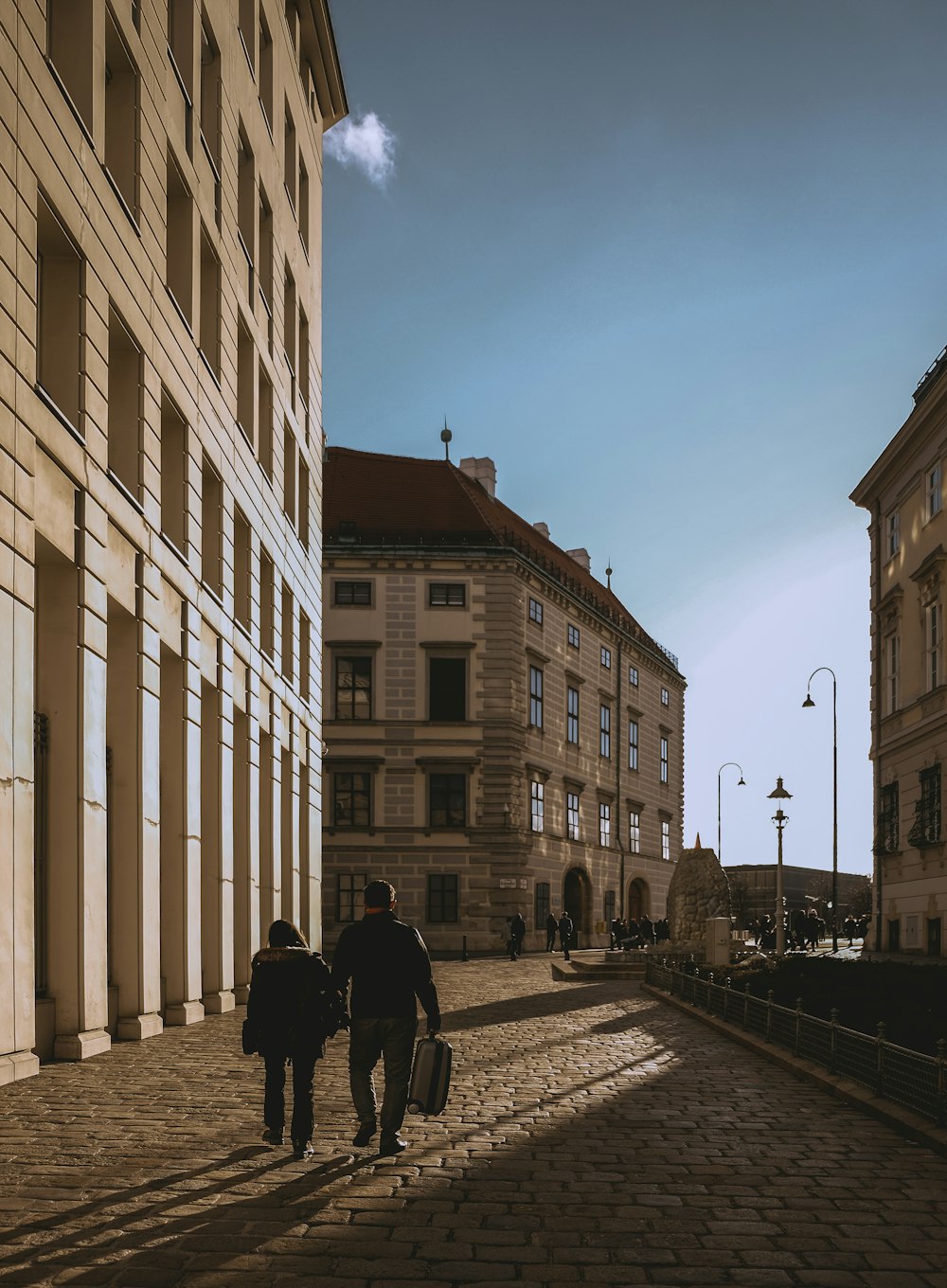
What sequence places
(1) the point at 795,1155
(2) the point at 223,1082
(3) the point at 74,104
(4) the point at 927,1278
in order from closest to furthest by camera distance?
(4) the point at 927,1278
(1) the point at 795,1155
(2) the point at 223,1082
(3) the point at 74,104

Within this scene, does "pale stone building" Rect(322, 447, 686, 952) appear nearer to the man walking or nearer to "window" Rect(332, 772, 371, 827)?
"window" Rect(332, 772, 371, 827)

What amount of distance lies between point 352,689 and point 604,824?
1589cm

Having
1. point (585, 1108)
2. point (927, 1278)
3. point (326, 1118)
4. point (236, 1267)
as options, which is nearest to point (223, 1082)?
point (326, 1118)

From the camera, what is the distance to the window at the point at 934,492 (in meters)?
35.6

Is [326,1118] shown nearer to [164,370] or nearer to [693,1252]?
[693,1252]

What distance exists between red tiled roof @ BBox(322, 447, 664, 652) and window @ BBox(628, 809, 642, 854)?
35.9 ft

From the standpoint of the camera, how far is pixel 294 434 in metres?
33.4

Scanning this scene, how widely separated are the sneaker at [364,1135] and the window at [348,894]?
1554 inches

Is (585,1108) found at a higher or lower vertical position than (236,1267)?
lower

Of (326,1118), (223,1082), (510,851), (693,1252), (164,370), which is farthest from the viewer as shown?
(510,851)

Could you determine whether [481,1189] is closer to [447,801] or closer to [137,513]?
[137,513]

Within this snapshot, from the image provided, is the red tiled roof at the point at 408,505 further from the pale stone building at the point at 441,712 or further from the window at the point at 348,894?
the window at the point at 348,894

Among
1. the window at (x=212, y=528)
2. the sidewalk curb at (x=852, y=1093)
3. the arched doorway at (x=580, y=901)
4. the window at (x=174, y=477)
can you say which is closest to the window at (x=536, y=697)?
the arched doorway at (x=580, y=901)

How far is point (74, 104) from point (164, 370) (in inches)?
176
